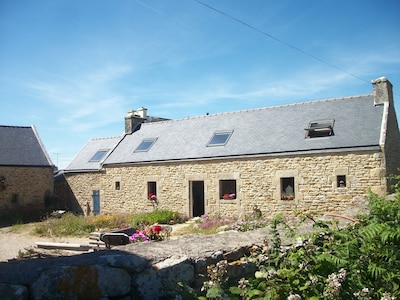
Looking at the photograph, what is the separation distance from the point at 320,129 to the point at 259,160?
250 cm

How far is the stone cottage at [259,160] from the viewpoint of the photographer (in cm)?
1212

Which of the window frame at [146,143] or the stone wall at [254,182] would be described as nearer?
the stone wall at [254,182]

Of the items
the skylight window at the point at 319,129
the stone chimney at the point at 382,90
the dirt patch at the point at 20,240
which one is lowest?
the dirt patch at the point at 20,240

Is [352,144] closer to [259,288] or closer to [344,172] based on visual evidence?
[344,172]

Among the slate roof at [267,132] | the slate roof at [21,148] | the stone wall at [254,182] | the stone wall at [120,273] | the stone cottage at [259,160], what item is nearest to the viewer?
the stone wall at [120,273]

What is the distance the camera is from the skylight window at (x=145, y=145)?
17667 millimetres

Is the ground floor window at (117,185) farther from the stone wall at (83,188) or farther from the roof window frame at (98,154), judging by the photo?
the roof window frame at (98,154)

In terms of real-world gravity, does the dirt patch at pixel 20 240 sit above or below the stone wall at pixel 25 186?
below

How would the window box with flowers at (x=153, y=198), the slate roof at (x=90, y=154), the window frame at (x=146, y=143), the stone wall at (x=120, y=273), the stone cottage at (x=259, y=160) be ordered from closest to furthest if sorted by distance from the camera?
the stone wall at (x=120, y=273) < the stone cottage at (x=259, y=160) < the window box with flowers at (x=153, y=198) < the window frame at (x=146, y=143) < the slate roof at (x=90, y=154)

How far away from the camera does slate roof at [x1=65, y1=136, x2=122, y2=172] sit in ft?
65.2

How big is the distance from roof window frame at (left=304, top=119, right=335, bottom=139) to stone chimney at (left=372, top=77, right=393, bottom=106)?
5.70 ft

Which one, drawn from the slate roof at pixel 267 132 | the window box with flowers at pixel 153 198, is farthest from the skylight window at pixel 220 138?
the window box with flowers at pixel 153 198

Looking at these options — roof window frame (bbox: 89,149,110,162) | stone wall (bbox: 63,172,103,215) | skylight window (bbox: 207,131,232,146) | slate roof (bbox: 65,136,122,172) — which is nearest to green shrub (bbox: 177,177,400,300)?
skylight window (bbox: 207,131,232,146)

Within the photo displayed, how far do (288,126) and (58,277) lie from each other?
13111 mm
